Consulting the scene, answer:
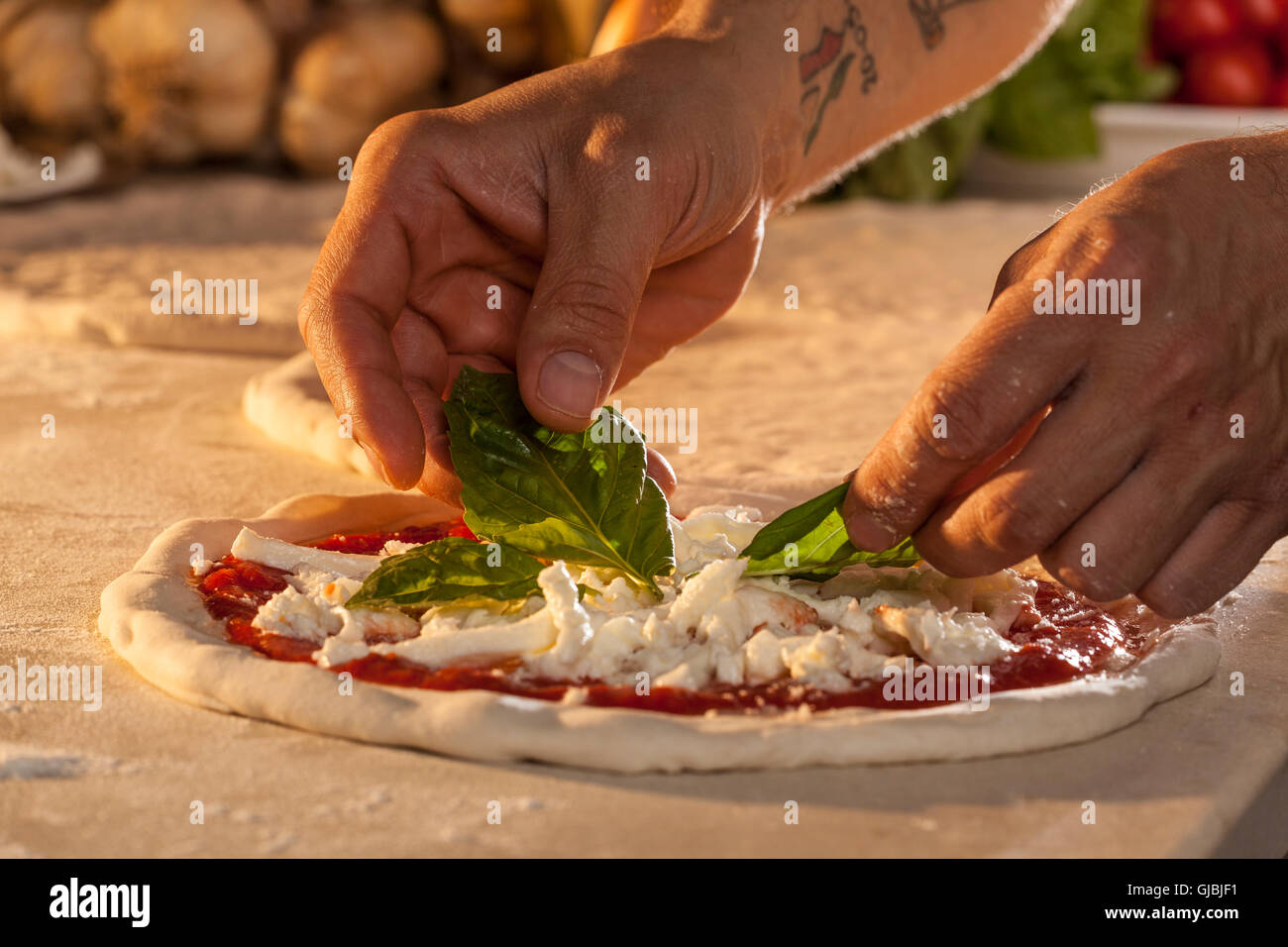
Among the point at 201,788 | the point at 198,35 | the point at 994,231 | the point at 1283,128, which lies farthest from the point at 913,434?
the point at 198,35

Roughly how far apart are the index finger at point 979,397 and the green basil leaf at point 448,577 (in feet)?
1.53

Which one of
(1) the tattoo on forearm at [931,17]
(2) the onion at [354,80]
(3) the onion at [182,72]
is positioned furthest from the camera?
(2) the onion at [354,80]

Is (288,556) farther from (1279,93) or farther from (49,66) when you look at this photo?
(1279,93)

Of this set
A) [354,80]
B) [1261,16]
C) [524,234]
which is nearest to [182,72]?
[354,80]

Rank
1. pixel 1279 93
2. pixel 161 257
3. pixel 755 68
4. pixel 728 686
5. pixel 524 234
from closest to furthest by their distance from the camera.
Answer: pixel 728 686
pixel 524 234
pixel 755 68
pixel 161 257
pixel 1279 93

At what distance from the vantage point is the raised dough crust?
1.50 metres

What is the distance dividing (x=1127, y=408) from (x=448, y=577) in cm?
82

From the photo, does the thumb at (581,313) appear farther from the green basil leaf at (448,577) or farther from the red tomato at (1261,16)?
the red tomato at (1261,16)

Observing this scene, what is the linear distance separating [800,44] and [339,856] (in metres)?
1.75

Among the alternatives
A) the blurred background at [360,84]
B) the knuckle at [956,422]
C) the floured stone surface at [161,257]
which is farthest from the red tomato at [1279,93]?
the knuckle at [956,422]

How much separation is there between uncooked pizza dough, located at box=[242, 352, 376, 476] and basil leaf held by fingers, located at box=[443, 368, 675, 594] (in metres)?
0.74

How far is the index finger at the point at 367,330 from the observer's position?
1850mm

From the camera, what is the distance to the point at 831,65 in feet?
8.59

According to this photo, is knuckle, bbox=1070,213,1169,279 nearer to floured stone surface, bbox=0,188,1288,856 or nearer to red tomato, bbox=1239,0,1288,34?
floured stone surface, bbox=0,188,1288,856
